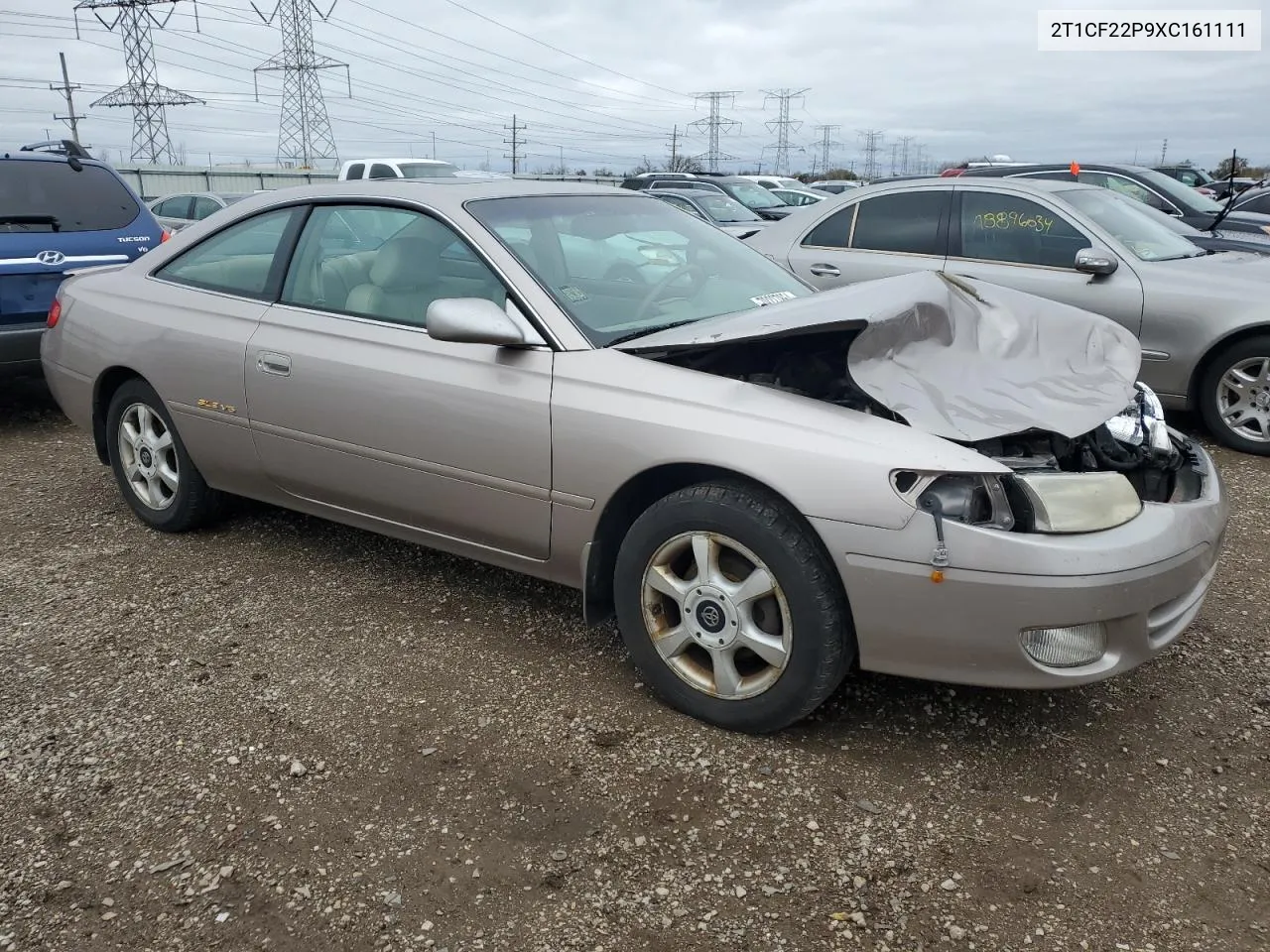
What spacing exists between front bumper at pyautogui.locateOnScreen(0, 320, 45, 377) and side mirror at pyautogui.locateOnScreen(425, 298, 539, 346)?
4219 mm

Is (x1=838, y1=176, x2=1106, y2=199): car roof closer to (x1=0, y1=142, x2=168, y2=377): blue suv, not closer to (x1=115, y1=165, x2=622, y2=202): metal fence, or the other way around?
(x1=0, y1=142, x2=168, y2=377): blue suv

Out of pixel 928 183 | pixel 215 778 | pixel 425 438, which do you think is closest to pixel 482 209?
pixel 425 438

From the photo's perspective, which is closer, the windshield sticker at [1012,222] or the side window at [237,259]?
the side window at [237,259]

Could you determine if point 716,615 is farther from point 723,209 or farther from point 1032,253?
point 723,209

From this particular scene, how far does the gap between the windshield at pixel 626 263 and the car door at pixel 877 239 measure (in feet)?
8.71

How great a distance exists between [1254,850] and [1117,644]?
551 mm

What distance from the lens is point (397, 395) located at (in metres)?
3.37

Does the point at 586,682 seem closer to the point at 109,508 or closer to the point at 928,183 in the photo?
the point at 109,508

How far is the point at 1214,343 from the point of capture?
225 inches

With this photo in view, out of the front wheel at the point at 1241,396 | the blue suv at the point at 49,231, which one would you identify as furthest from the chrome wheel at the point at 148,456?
the front wheel at the point at 1241,396

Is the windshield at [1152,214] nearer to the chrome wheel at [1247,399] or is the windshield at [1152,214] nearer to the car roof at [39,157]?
the chrome wheel at [1247,399]

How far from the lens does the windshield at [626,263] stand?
331cm

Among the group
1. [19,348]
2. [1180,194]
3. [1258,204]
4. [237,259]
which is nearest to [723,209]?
[1180,194]

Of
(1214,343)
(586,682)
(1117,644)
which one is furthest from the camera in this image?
(1214,343)
